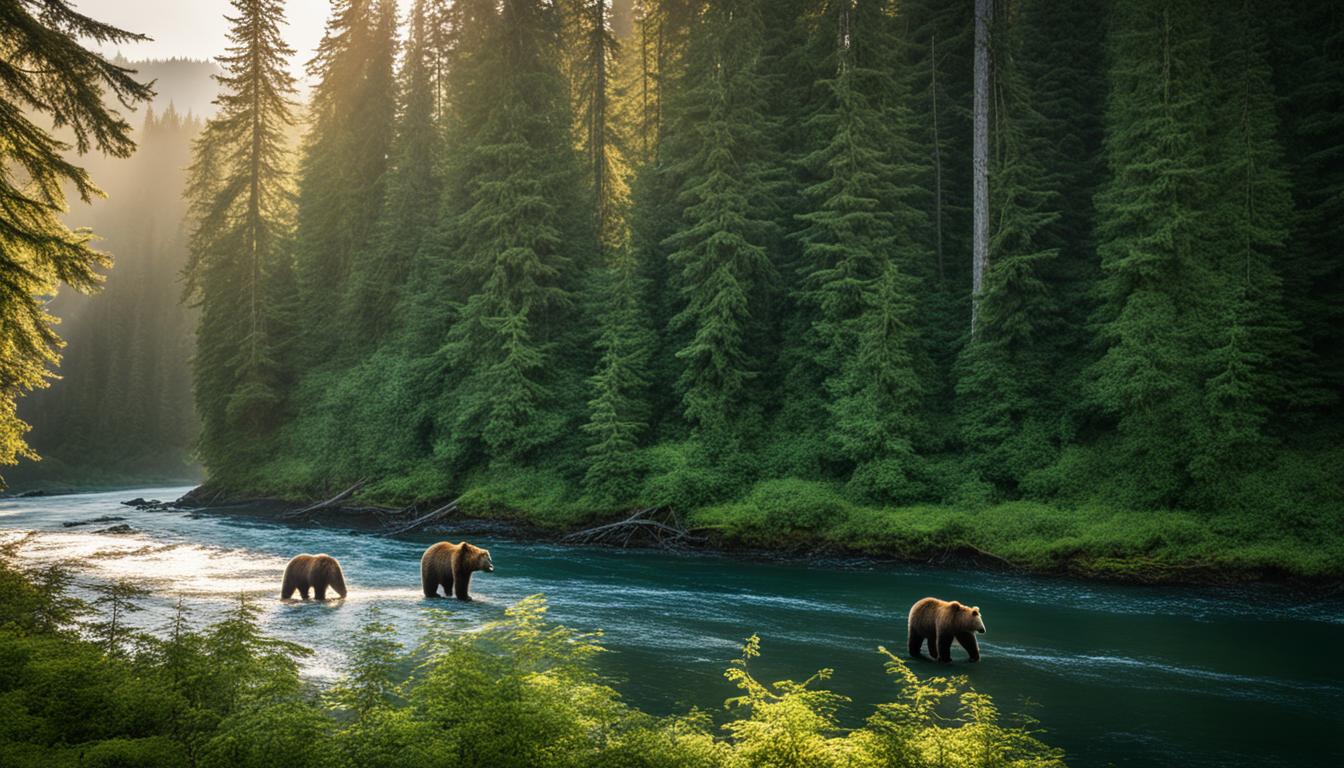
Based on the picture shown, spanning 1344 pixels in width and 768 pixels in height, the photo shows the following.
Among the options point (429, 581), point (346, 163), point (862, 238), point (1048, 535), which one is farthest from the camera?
point (346, 163)

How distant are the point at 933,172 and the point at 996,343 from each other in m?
9.92

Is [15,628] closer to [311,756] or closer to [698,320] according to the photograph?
[311,756]

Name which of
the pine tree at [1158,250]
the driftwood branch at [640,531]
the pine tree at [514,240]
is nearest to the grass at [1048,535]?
the driftwood branch at [640,531]

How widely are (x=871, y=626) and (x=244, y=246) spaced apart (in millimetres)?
38760

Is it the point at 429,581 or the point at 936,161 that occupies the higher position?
the point at 936,161

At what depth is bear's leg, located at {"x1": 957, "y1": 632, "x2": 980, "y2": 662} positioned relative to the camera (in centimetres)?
1251

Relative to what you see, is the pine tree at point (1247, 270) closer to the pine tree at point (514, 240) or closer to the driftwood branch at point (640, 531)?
the driftwood branch at point (640, 531)

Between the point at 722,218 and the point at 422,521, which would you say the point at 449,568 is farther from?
the point at 722,218

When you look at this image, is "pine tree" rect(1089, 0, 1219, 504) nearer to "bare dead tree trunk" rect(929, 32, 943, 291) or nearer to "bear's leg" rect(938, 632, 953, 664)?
"bare dead tree trunk" rect(929, 32, 943, 291)

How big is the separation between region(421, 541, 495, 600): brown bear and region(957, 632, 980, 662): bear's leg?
919cm

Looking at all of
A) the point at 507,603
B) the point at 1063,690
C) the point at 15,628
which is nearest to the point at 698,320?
the point at 507,603

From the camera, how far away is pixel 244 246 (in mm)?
41219

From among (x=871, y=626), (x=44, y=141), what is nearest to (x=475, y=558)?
(x=871, y=626)

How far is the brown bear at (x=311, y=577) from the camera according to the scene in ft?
50.6
